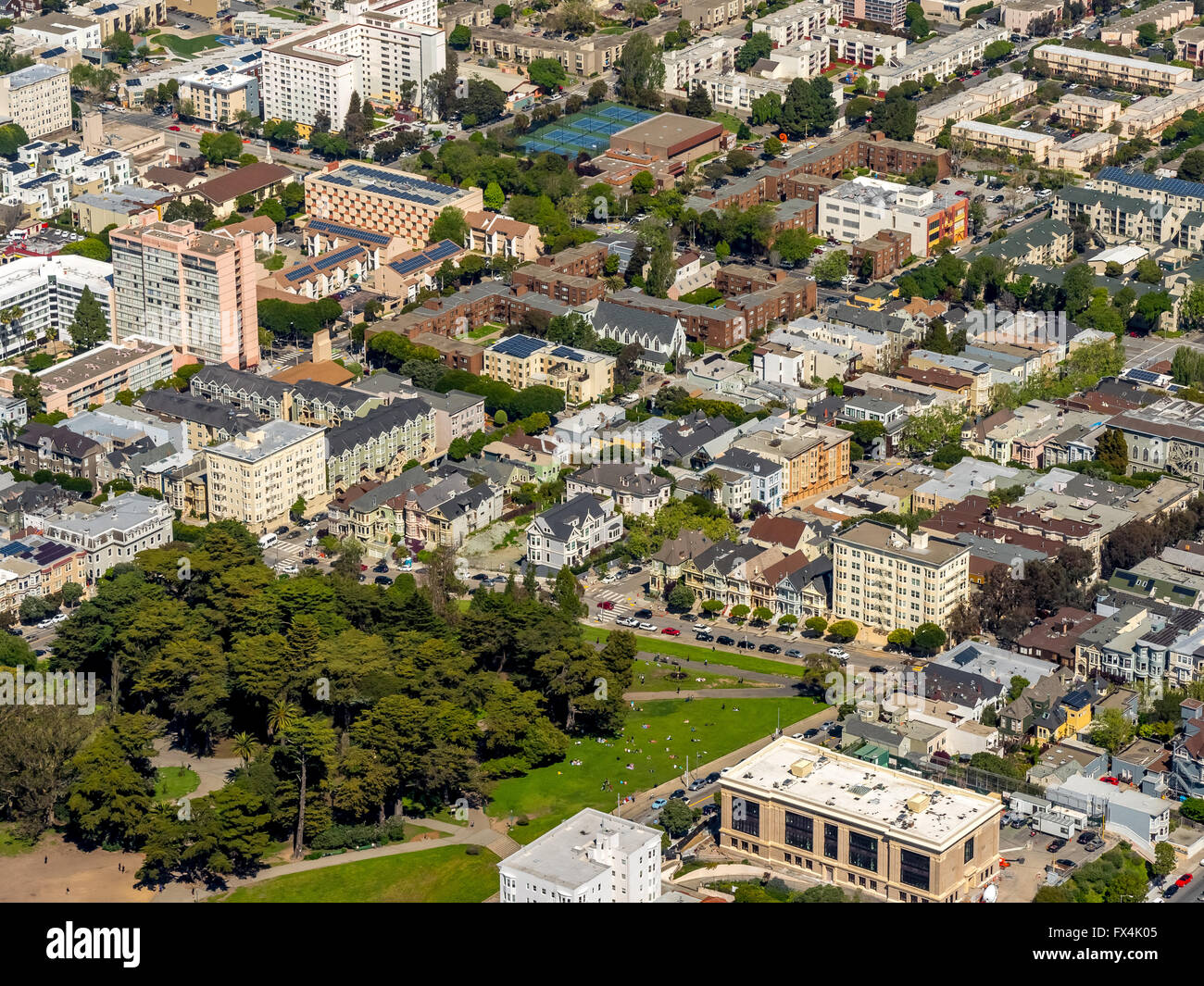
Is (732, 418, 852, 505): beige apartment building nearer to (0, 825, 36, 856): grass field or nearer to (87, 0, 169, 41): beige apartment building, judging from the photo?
(0, 825, 36, 856): grass field

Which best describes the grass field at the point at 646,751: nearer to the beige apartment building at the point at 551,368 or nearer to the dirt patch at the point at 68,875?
the dirt patch at the point at 68,875

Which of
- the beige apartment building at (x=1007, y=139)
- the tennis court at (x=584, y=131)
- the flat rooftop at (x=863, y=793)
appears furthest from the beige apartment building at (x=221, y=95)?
the flat rooftop at (x=863, y=793)

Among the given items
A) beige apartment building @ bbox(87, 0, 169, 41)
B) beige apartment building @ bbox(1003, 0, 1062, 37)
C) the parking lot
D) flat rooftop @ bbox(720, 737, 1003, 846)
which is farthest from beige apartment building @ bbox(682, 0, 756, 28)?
the parking lot

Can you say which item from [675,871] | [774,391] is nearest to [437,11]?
[774,391]

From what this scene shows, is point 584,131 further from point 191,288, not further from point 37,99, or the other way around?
point 191,288

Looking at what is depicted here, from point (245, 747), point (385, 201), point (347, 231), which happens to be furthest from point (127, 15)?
point (245, 747)

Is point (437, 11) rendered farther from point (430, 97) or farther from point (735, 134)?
point (735, 134)
